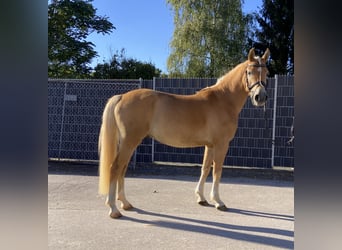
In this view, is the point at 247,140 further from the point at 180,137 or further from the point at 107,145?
the point at 107,145

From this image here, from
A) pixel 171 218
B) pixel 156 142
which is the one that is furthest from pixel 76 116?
pixel 171 218

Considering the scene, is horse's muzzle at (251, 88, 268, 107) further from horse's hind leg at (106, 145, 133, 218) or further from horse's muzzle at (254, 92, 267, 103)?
horse's hind leg at (106, 145, 133, 218)

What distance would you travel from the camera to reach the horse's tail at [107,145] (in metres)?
3.69

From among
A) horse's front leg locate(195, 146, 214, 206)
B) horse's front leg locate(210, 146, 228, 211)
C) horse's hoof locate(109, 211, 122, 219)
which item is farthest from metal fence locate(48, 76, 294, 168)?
horse's hoof locate(109, 211, 122, 219)

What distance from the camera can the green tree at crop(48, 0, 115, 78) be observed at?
27.0 feet

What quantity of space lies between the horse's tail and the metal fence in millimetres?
2928

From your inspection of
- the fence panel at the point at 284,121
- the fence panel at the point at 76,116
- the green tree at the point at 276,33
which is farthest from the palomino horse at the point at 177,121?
the green tree at the point at 276,33

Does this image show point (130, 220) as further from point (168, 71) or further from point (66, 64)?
point (168, 71)

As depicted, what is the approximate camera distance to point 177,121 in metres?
4.00

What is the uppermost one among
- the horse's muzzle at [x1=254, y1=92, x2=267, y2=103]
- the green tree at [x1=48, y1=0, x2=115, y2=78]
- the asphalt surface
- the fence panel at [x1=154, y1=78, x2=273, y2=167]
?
the green tree at [x1=48, y1=0, x2=115, y2=78]

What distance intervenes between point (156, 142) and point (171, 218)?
11.1ft

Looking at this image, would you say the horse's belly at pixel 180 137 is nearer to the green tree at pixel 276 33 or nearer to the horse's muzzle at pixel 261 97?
the horse's muzzle at pixel 261 97

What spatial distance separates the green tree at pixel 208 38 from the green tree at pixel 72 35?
604cm
